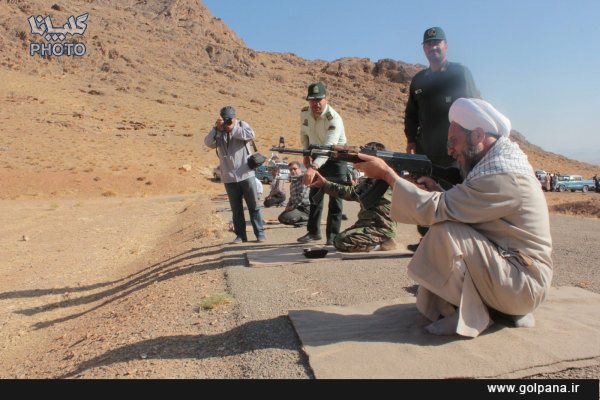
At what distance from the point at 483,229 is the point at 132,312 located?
3528 millimetres

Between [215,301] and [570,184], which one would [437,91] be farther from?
[570,184]

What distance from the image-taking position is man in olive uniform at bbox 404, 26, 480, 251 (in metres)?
5.08

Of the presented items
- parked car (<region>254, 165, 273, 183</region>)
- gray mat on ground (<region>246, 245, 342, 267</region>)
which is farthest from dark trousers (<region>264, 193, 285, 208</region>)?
parked car (<region>254, 165, 273, 183</region>)

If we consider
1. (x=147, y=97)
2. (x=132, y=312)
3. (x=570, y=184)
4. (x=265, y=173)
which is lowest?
(x=132, y=312)

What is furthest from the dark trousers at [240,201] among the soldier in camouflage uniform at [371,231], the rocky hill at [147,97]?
the rocky hill at [147,97]

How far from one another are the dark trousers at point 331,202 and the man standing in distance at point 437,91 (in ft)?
4.45

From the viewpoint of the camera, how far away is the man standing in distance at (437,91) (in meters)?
5.08

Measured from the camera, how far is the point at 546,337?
10.2ft

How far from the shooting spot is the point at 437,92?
527 centimetres

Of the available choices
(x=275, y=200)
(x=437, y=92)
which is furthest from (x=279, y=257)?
(x=275, y=200)

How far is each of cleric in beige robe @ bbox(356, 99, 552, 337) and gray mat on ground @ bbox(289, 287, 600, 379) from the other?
0.15 metres

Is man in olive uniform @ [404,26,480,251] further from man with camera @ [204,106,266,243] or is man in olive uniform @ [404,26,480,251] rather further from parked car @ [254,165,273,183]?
parked car @ [254,165,273,183]

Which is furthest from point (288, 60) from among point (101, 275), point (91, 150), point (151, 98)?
point (101, 275)
